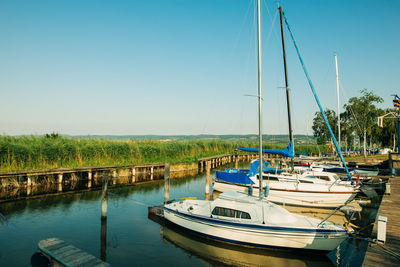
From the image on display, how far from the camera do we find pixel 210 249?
12109mm

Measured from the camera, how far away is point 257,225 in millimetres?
11367

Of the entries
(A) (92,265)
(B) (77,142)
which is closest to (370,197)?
(A) (92,265)

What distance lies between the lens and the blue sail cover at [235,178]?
2023 centimetres

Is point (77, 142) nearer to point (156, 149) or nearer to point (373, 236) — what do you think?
point (156, 149)

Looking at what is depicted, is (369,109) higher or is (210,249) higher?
(369,109)

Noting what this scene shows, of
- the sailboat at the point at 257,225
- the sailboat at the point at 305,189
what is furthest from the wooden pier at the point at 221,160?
the sailboat at the point at 257,225

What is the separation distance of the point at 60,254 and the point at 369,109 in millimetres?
53016

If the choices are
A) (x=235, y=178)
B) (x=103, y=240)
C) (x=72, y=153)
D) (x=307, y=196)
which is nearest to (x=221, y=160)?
(x=235, y=178)

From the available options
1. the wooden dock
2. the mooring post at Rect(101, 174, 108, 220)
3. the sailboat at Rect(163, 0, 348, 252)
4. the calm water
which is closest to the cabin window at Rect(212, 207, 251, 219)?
the sailboat at Rect(163, 0, 348, 252)

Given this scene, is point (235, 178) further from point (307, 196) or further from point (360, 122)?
point (360, 122)

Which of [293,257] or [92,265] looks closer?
[92,265]

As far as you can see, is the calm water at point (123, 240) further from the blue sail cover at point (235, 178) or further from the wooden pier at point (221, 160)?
the wooden pier at point (221, 160)

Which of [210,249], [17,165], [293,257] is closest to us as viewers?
[293,257]

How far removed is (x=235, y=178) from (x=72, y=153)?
18.1 meters
